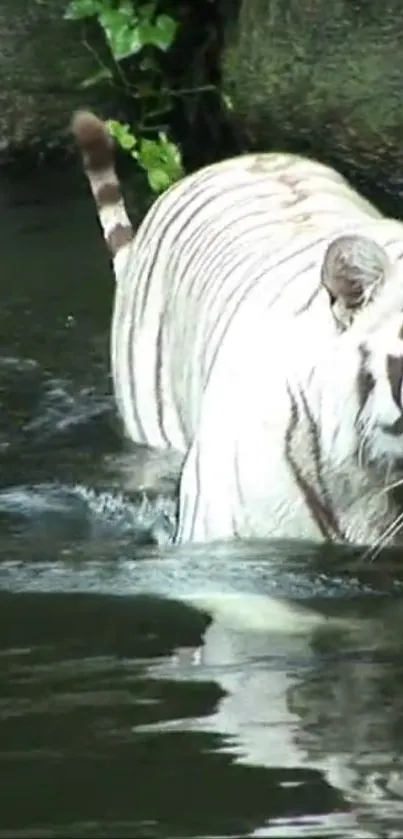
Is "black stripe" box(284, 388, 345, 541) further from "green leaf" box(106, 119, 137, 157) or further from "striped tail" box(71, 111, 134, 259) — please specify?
"green leaf" box(106, 119, 137, 157)

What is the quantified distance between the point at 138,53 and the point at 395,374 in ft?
13.6

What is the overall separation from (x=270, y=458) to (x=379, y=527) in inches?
6.7

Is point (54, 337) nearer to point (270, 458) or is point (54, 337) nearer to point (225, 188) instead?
point (225, 188)

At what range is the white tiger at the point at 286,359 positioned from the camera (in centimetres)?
246

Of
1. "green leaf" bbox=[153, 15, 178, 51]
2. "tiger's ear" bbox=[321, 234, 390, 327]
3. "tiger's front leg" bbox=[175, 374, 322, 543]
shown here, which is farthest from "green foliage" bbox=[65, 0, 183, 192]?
"tiger's ear" bbox=[321, 234, 390, 327]

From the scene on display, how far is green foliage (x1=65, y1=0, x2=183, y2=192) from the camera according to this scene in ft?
20.1

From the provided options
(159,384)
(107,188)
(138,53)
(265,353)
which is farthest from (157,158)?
(265,353)

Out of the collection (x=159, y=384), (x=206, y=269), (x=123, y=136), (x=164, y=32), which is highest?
(x=164, y=32)

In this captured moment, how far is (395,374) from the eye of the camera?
2.42m

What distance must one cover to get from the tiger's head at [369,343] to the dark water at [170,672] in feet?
0.73

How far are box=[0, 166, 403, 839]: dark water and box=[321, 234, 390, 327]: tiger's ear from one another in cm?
35

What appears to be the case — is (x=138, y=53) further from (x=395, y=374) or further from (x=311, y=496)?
(x=395, y=374)

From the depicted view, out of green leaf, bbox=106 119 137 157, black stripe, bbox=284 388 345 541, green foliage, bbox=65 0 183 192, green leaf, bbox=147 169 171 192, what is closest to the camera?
black stripe, bbox=284 388 345 541

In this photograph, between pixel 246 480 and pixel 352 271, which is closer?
pixel 352 271
